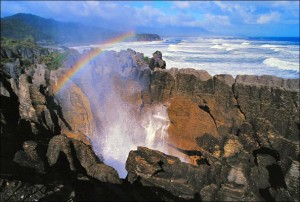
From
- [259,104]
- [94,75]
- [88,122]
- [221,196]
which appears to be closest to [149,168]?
[221,196]

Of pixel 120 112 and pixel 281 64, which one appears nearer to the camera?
pixel 120 112

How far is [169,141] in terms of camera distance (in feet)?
59.7

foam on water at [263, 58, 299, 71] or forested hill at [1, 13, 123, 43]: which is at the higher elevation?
forested hill at [1, 13, 123, 43]

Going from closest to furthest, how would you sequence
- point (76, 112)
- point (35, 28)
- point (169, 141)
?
point (169, 141)
point (76, 112)
point (35, 28)

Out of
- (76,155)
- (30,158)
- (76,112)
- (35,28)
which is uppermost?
(35,28)

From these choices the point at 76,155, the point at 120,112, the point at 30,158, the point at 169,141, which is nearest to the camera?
the point at 30,158

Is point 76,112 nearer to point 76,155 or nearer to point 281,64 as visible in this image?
point 76,155

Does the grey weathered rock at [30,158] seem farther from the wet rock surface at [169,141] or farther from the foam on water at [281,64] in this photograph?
the foam on water at [281,64]

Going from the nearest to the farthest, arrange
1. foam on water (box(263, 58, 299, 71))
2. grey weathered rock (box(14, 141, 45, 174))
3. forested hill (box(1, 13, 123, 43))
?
1. grey weathered rock (box(14, 141, 45, 174))
2. foam on water (box(263, 58, 299, 71))
3. forested hill (box(1, 13, 123, 43))

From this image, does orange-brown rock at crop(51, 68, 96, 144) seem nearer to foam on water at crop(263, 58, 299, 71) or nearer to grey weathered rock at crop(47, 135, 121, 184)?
grey weathered rock at crop(47, 135, 121, 184)

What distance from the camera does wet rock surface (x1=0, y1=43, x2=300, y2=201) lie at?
38.1 ft

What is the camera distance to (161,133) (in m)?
18.3

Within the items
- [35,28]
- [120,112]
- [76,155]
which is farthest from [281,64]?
[35,28]

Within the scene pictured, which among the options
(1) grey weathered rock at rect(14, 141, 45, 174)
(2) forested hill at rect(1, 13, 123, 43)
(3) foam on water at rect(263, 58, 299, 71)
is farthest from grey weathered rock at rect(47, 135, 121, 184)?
(2) forested hill at rect(1, 13, 123, 43)
